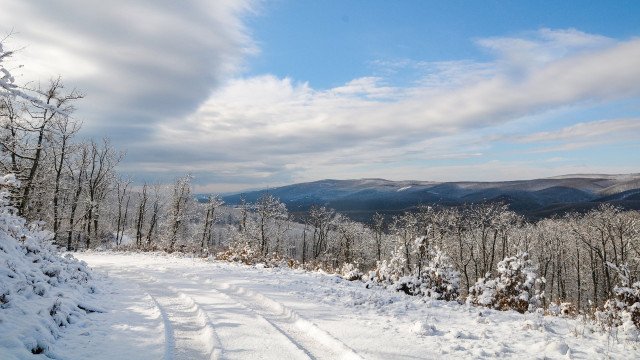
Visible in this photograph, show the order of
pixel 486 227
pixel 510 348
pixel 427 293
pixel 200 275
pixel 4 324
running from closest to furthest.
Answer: pixel 4 324
pixel 510 348
pixel 427 293
pixel 200 275
pixel 486 227

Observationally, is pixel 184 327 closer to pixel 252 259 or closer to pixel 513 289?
pixel 513 289

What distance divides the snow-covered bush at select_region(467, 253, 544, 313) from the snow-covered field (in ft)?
7.53

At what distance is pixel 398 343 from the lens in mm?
6121

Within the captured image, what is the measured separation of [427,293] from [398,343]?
6.26m

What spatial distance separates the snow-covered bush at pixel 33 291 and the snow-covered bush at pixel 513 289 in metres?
11.8

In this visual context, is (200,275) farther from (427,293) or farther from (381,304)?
(427,293)

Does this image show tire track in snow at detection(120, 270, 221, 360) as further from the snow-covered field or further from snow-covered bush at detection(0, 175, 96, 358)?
snow-covered bush at detection(0, 175, 96, 358)

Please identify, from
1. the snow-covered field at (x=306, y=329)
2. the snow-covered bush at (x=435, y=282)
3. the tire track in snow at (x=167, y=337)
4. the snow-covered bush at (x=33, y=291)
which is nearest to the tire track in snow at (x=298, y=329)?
the snow-covered field at (x=306, y=329)

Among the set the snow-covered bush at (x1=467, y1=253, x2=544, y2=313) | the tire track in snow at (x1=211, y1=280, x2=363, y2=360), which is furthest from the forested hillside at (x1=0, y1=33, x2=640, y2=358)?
the tire track in snow at (x1=211, y1=280, x2=363, y2=360)

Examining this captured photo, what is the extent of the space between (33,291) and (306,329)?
259 inches

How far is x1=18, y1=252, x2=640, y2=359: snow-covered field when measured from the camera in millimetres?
5672

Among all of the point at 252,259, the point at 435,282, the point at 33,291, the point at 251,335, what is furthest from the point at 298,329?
the point at 252,259

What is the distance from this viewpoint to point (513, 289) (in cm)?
1098

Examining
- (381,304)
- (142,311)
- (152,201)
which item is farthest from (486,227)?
(152,201)
